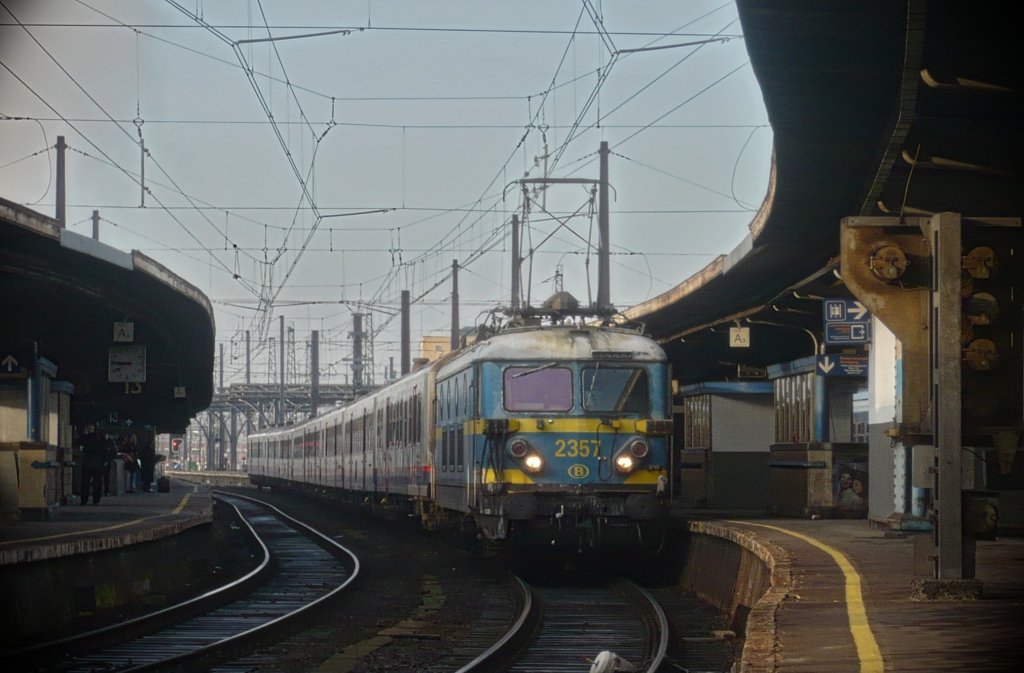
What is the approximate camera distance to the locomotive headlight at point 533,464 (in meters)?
16.6

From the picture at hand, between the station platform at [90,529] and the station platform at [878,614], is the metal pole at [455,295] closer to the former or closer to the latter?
the station platform at [90,529]

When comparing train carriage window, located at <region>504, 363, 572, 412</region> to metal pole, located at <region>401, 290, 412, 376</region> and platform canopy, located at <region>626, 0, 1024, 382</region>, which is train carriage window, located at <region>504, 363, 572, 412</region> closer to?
platform canopy, located at <region>626, 0, 1024, 382</region>

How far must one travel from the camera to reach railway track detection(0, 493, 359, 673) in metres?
11.3

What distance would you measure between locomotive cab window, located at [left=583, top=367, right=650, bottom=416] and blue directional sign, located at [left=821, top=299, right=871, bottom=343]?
2962mm

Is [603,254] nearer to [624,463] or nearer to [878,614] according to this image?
[624,463]

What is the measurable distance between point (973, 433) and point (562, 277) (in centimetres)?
4688

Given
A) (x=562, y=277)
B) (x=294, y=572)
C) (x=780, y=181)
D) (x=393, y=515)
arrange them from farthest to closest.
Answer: (x=562, y=277) < (x=393, y=515) < (x=294, y=572) < (x=780, y=181)

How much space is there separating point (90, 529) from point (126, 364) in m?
10.1

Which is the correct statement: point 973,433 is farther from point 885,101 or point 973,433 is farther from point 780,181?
point 780,181

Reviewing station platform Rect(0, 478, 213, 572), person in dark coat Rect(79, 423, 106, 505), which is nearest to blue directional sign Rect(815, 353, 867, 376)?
station platform Rect(0, 478, 213, 572)

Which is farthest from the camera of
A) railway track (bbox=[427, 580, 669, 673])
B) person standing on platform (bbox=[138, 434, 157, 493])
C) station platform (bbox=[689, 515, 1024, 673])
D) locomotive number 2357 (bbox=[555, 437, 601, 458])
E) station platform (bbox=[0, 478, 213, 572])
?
person standing on platform (bbox=[138, 434, 157, 493])

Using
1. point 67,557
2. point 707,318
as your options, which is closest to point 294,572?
point 67,557

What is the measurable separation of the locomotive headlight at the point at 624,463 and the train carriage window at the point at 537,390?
0.77 meters

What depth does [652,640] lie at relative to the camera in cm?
1242
